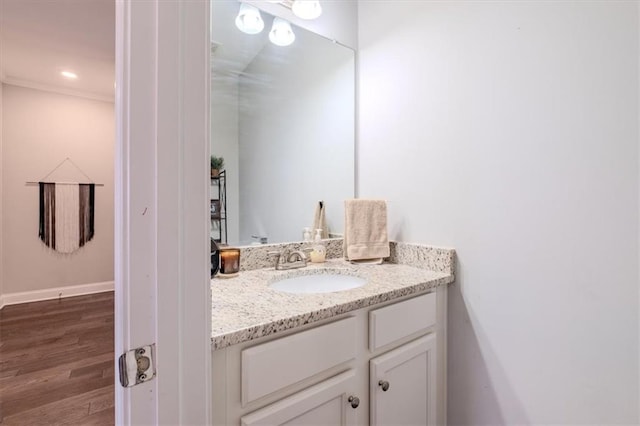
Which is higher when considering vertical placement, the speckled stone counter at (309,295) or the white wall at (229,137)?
the white wall at (229,137)

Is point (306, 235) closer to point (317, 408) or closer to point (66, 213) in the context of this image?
point (317, 408)

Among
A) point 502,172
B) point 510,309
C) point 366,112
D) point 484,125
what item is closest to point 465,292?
point 510,309

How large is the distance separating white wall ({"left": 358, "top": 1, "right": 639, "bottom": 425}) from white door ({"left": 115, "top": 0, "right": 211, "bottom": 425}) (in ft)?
3.57

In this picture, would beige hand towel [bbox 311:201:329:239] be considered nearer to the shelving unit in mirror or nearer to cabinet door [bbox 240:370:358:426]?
the shelving unit in mirror

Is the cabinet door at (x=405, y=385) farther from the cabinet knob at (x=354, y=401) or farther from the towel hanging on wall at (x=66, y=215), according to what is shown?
the towel hanging on wall at (x=66, y=215)

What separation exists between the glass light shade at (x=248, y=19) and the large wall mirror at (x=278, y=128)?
0.02m

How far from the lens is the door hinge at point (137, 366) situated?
43 cm

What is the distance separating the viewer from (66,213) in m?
3.52

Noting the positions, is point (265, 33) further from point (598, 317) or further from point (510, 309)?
point (598, 317)

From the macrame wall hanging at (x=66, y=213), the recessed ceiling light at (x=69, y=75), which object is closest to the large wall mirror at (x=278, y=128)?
the recessed ceiling light at (x=69, y=75)

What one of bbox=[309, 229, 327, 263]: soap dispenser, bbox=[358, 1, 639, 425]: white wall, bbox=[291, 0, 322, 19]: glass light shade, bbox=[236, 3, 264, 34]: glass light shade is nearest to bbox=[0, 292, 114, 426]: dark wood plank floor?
bbox=[309, 229, 327, 263]: soap dispenser

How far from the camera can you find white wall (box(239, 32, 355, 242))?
4.85 feet

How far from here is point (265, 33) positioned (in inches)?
58.4

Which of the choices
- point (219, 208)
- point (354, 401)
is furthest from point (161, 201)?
point (219, 208)
